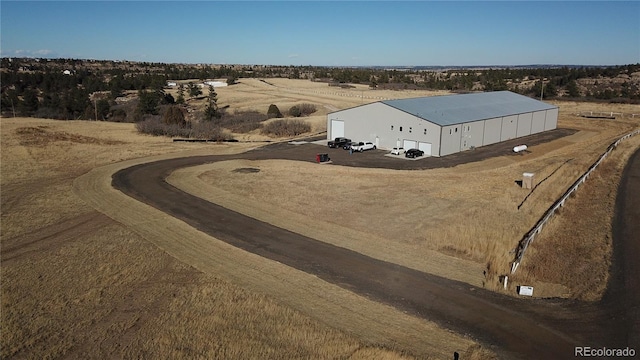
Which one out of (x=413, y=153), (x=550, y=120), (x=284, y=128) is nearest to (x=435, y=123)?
(x=413, y=153)

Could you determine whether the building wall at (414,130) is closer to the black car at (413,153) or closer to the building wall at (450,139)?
the building wall at (450,139)

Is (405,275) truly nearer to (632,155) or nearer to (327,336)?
(327,336)

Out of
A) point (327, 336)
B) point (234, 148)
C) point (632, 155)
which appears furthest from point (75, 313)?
point (632, 155)

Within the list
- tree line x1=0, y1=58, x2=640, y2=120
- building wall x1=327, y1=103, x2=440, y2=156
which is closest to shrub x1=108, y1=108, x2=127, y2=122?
tree line x1=0, y1=58, x2=640, y2=120

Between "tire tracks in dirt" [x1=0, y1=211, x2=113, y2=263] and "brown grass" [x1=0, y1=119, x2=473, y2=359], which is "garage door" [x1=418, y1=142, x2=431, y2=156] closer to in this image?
"brown grass" [x1=0, y1=119, x2=473, y2=359]

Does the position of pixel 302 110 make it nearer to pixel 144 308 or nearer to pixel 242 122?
pixel 242 122

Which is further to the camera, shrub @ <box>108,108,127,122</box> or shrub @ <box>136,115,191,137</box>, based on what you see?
shrub @ <box>108,108,127,122</box>
